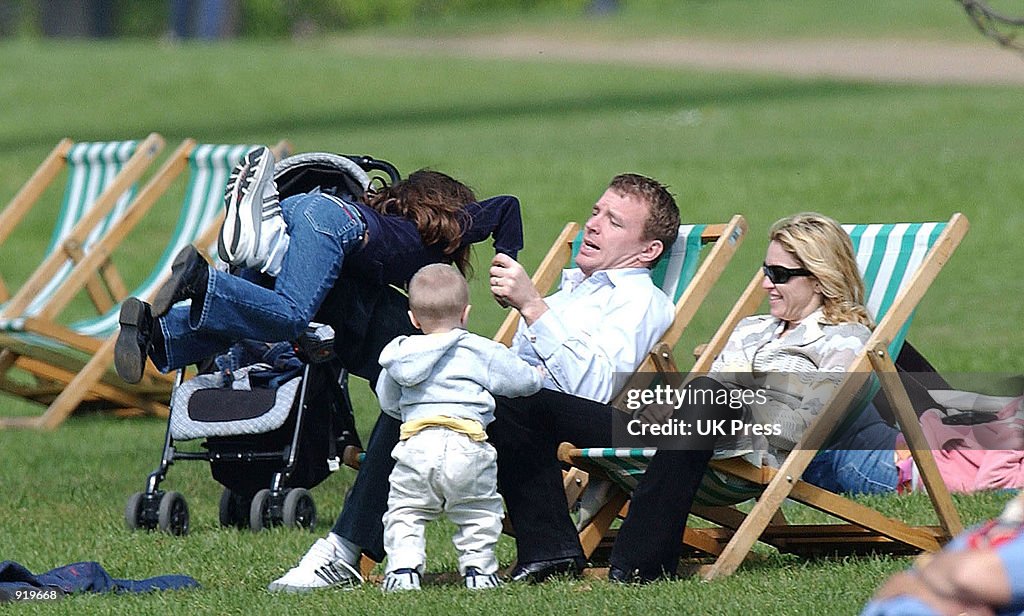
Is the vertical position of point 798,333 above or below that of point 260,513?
above

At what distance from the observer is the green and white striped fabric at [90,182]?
9984 millimetres

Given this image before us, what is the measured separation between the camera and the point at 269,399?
5.98 metres

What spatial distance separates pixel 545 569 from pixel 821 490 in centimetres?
76

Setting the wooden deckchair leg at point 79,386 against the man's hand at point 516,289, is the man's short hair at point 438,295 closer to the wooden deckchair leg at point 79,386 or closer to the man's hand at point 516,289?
the man's hand at point 516,289

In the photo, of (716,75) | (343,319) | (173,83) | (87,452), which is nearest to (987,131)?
(716,75)

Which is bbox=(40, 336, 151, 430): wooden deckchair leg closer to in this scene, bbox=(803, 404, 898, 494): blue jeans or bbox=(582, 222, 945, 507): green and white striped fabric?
bbox=(803, 404, 898, 494): blue jeans

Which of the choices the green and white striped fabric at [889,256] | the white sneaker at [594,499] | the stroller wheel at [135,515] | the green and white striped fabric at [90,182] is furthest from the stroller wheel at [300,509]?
the green and white striped fabric at [90,182]

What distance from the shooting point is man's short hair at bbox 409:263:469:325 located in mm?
4691

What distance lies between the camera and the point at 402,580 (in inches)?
183

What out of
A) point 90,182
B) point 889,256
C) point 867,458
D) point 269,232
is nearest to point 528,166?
point 90,182

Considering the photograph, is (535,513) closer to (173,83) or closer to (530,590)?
(530,590)

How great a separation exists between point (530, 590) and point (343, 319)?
1463mm

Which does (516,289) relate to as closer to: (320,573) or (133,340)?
(320,573)

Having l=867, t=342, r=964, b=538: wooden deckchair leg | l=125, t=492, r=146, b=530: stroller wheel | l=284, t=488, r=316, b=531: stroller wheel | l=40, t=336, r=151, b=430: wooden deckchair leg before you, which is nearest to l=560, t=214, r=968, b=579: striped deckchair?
l=867, t=342, r=964, b=538: wooden deckchair leg
